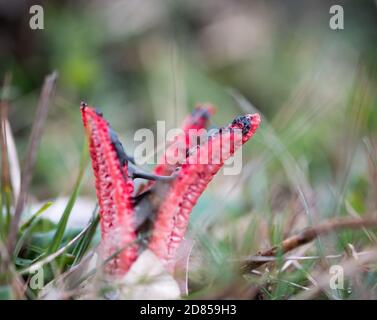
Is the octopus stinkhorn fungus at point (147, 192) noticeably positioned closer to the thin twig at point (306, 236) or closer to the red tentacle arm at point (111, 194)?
the red tentacle arm at point (111, 194)

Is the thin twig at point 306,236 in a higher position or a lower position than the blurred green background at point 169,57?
lower

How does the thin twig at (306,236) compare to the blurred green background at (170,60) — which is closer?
the thin twig at (306,236)

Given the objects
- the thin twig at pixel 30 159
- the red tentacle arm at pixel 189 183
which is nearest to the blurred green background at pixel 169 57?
the thin twig at pixel 30 159

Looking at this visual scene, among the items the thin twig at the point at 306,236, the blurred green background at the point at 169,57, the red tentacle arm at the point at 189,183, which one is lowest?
the thin twig at the point at 306,236

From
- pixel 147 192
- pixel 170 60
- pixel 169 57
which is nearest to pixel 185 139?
pixel 147 192

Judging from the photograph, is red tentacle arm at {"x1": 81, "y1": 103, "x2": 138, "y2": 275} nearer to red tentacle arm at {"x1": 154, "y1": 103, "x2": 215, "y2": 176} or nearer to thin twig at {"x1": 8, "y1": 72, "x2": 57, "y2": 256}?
thin twig at {"x1": 8, "y1": 72, "x2": 57, "y2": 256}

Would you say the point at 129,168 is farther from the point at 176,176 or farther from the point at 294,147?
the point at 294,147

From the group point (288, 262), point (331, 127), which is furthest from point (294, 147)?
point (288, 262)

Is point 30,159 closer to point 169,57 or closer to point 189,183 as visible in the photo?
point 189,183
